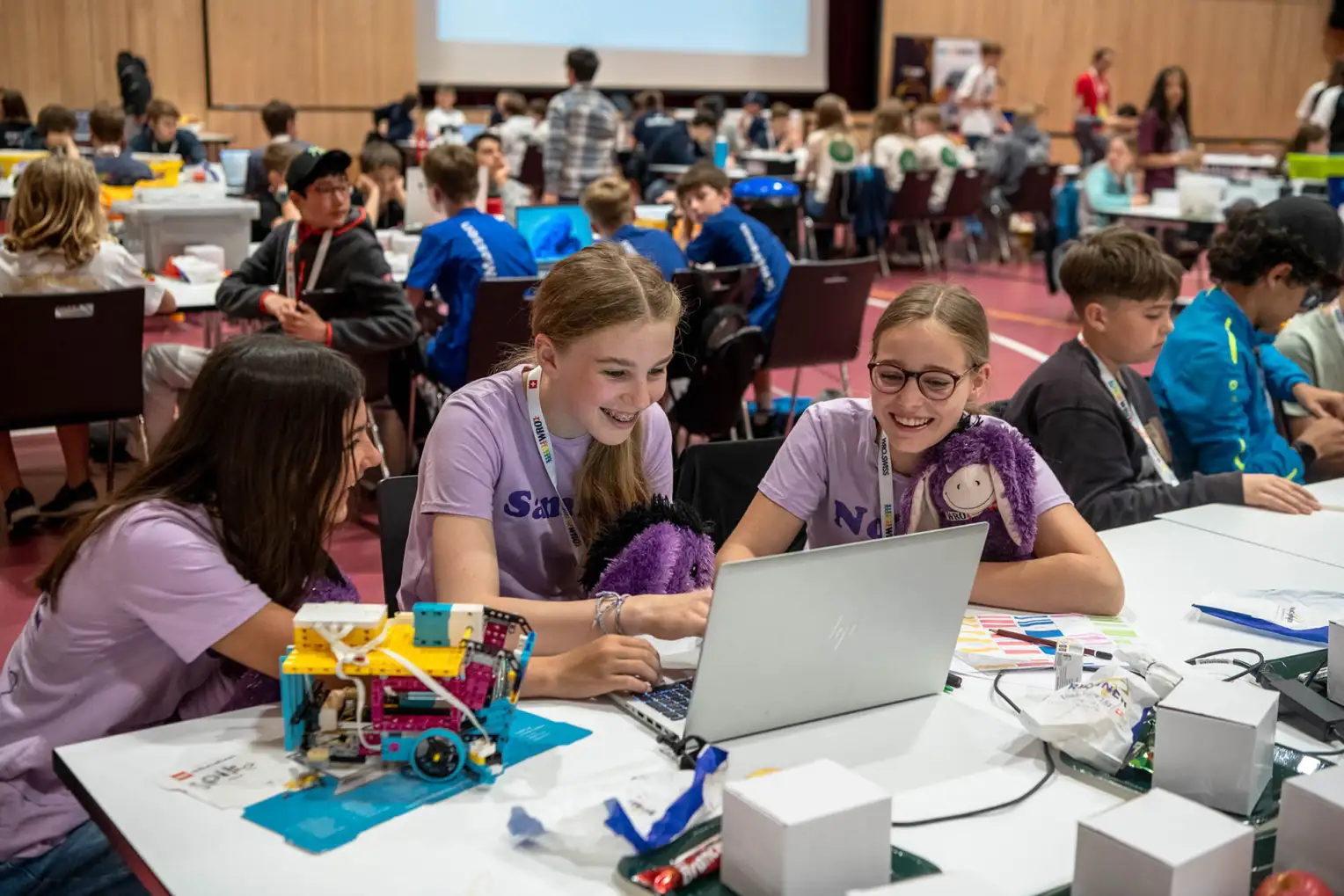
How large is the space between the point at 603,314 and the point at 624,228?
3.18m

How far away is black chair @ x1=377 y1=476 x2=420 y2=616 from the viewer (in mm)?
2213

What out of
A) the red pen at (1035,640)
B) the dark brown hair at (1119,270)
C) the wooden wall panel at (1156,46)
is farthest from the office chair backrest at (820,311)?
the wooden wall panel at (1156,46)

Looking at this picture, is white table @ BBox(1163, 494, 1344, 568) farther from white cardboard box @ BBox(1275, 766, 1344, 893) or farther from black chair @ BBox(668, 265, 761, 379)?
black chair @ BBox(668, 265, 761, 379)

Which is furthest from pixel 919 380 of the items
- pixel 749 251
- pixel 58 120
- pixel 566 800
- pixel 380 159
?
pixel 58 120

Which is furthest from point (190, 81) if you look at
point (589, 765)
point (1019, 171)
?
point (589, 765)

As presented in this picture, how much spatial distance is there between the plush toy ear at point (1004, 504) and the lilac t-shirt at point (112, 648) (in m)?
1.13

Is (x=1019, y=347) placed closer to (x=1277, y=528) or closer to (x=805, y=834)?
(x=1277, y=528)

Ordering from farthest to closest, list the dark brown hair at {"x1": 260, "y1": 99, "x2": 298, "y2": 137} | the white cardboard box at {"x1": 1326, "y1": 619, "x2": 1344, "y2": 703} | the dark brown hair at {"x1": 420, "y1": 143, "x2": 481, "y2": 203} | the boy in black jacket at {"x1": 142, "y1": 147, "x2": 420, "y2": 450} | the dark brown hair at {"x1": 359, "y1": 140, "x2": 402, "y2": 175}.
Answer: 1. the dark brown hair at {"x1": 260, "y1": 99, "x2": 298, "y2": 137}
2. the dark brown hair at {"x1": 359, "y1": 140, "x2": 402, "y2": 175}
3. the dark brown hair at {"x1": 420, "y1": 143, "x2": 481, "y2": 203}
4. the boy in black jacket at {"x1": 142, "y1": 147, "x2": 420, "y2": 450}
5. the white cardboard box at {"x1": 1326, "y1": 619, "x2": 1344, "y2": 703}

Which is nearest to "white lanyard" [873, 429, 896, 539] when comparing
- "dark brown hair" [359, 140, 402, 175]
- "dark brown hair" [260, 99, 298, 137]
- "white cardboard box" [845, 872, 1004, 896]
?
"white cardboard box" [845, 872, 1004, 896]

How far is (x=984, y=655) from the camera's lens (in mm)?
1895

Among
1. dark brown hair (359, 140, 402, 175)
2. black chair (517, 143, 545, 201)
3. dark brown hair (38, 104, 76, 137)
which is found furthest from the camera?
black chair (517, 143, 545, 201)

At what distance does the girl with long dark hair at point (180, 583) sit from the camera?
5.30 ft

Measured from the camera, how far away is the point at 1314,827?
123 centimetres

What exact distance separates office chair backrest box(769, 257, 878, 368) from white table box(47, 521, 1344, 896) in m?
3.34
